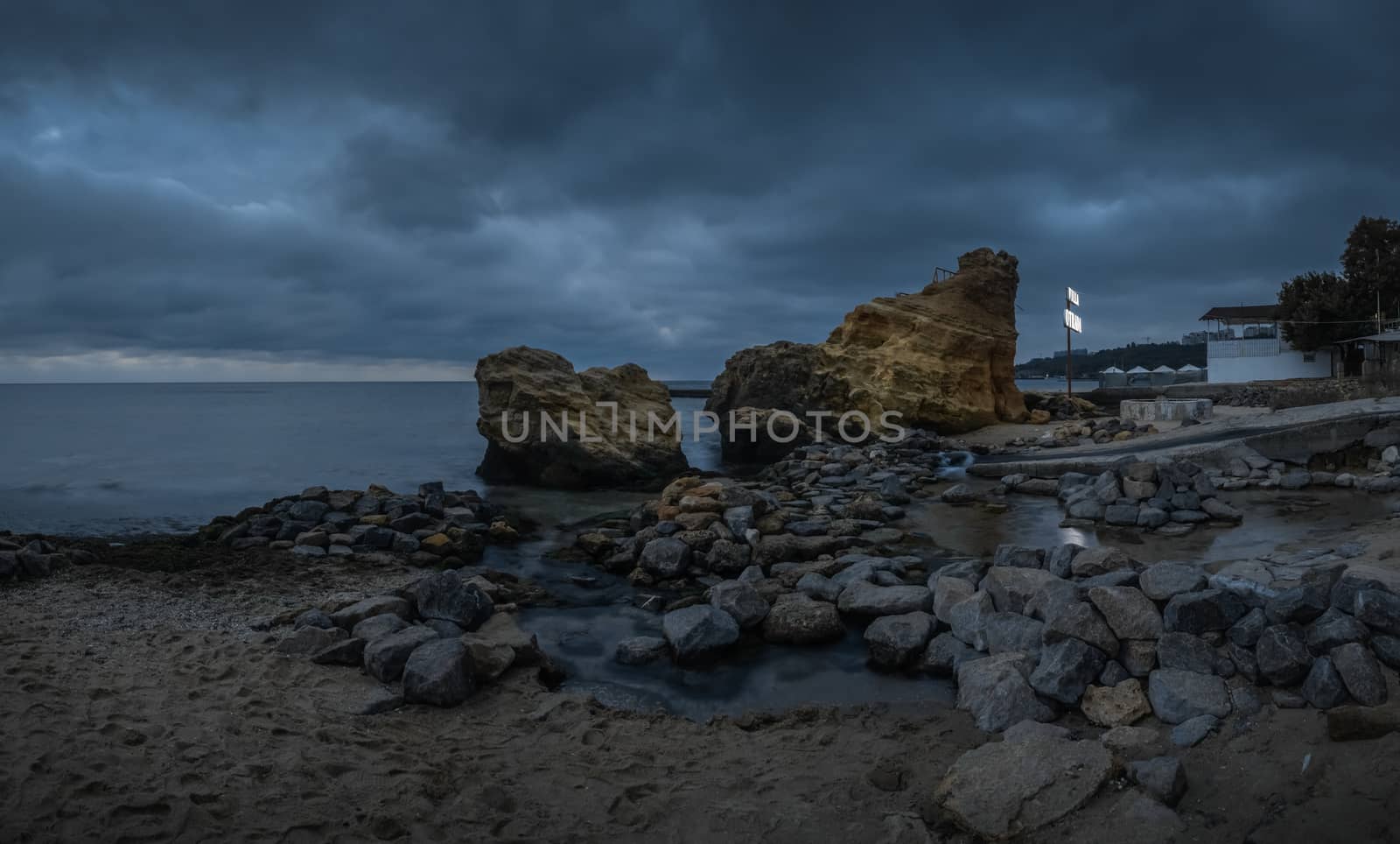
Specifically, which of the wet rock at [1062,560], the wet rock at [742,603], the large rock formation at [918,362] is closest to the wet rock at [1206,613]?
the wet rock at [1062,560]

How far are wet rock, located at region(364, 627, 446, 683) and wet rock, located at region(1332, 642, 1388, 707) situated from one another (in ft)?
20.9

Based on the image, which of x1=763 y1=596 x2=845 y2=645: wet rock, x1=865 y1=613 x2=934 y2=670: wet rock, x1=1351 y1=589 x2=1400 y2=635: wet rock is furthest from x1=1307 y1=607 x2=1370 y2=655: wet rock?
x1=763 y1=596 x2=845 y2=645: wet rock

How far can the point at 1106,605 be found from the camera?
5.52 meters

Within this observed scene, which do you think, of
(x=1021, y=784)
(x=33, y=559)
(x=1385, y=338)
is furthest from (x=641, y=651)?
(x=1385, y=338)

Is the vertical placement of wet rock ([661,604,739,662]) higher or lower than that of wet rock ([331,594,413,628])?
lower

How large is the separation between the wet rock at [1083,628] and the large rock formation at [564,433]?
13.7m

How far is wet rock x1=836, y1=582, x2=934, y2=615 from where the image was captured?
23.5ft

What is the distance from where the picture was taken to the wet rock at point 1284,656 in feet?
15.1

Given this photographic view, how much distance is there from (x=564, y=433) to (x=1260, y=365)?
4068 centimetres

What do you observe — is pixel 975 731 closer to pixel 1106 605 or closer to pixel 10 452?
pixel 1106 605

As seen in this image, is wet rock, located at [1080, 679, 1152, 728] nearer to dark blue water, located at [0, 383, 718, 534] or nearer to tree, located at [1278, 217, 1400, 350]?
dark blue water, located at [0, 383, 718, 534]

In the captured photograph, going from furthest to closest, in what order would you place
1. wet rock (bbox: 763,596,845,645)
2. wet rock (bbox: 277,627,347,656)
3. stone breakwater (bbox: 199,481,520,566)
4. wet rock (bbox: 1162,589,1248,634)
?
stone breakwater (bbox: 199,481,520,566) < wet rock (bbox: 763,596,845,645) < wet rock (bbox: 277,627,347,656) < wet rock (bbox: 1162,589,1248,634)

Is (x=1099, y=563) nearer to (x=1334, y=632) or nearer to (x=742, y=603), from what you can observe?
(x=1334, y=632)

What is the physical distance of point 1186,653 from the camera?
501cm
